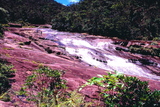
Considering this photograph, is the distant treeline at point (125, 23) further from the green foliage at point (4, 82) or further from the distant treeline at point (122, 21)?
the green foliage at point (4, 82)

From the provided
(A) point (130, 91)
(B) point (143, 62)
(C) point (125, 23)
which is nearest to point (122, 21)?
(C) point (125, 23)

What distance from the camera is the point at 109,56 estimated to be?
569 inches

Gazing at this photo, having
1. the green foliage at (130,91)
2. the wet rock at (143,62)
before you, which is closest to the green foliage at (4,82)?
the green foliage at (130,91)

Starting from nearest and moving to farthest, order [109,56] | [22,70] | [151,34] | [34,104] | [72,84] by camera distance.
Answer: [34,104]
[72,84]
[22,70]
[109,56]
[151,34]

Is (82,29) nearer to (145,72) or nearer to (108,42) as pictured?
(108,42)

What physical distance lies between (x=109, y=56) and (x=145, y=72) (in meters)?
3.96

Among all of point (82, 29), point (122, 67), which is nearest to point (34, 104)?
point (122, 67)

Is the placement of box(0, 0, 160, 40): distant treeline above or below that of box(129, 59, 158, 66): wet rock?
above

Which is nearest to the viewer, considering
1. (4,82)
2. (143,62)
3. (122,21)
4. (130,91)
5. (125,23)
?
(130,91)

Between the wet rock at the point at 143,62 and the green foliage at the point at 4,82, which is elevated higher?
the green foliage at the point at 4,82

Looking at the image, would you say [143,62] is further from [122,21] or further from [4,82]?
[122,21]

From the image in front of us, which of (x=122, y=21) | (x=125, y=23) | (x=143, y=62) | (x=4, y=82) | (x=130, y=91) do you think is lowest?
(x=143, y=62)

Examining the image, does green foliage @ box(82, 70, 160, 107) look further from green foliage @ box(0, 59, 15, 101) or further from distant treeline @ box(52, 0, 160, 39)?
distant treeline @ box(52, 0, 160, 39)

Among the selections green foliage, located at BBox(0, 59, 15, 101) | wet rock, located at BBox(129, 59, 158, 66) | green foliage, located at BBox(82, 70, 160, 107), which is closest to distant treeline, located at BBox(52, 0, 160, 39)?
wet rock, located at BBox(129, 59, 158, 66)
